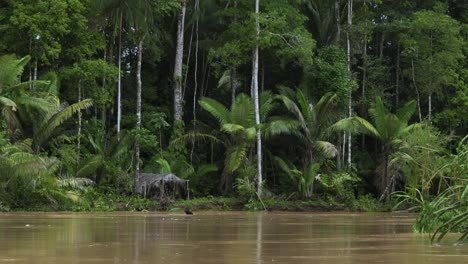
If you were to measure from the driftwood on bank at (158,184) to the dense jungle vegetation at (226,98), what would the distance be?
334 mm

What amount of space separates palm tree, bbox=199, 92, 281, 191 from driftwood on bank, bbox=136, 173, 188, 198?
196 cm

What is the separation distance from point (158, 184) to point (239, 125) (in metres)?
3.52

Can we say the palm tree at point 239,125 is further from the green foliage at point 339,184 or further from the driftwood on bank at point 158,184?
the green foliage at point 339,184

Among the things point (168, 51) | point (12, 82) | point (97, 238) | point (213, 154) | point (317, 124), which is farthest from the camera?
point (168, 51)

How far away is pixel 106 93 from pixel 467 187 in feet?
58.9

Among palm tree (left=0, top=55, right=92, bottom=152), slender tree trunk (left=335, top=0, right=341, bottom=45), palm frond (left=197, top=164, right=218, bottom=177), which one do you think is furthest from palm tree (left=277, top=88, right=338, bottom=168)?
palm tree (left=0, top=55, right=92, bottom=152)

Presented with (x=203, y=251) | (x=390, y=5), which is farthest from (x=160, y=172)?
(x=203, y=251)

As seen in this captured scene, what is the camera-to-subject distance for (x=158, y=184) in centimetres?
2169

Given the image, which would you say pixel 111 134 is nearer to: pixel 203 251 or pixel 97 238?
pixel 97 238

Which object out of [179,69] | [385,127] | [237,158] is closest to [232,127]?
[237,158]

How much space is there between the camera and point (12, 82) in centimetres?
2048

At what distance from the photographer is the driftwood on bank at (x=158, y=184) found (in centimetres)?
2166

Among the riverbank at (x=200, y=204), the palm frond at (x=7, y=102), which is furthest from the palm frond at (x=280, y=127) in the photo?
the palm frond at (x=7, y=102)

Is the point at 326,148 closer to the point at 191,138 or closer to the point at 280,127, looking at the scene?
the point at 280,127
